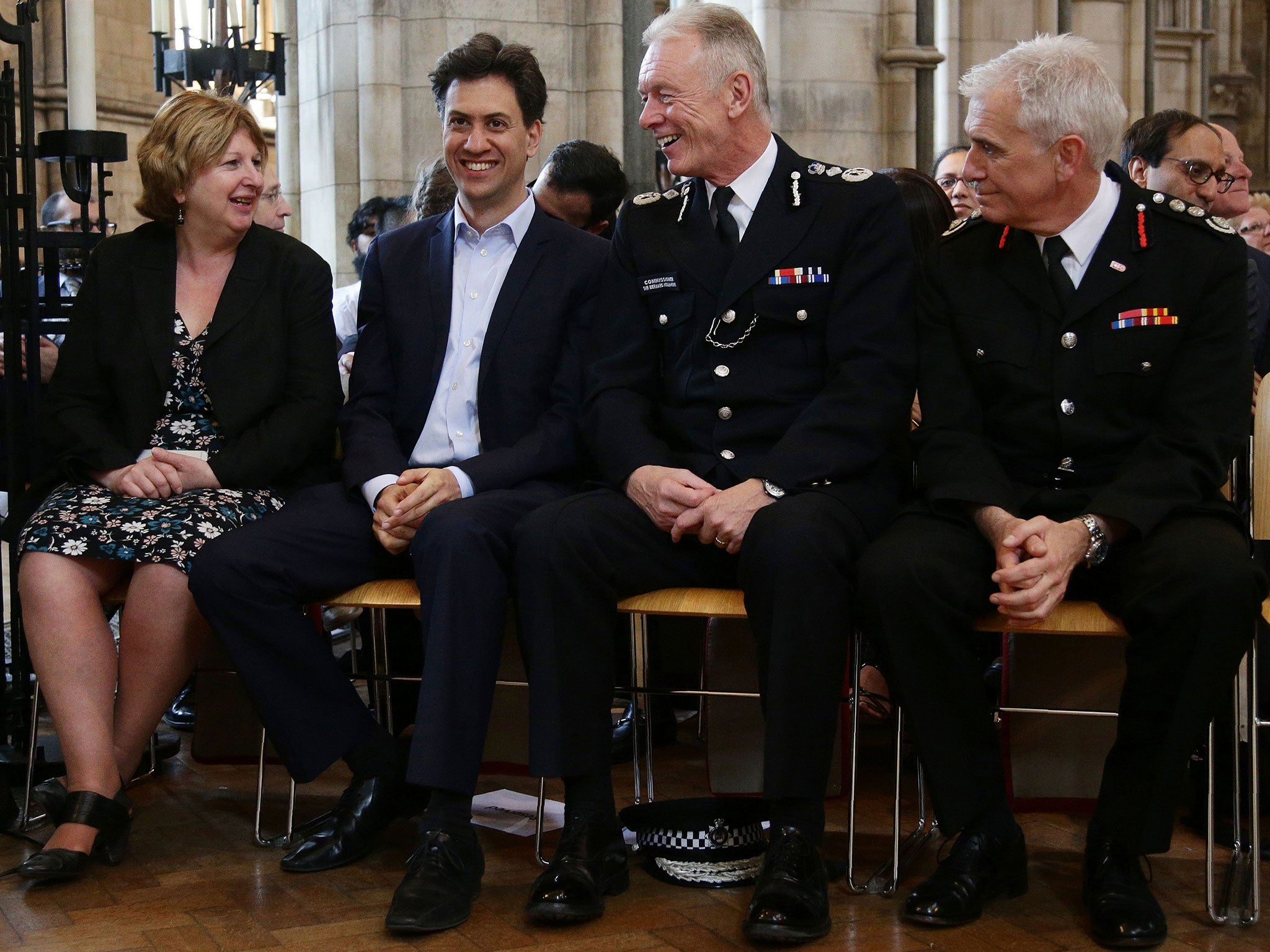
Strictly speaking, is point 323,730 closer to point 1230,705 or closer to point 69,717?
point 69,717

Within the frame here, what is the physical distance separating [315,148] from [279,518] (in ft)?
13.4

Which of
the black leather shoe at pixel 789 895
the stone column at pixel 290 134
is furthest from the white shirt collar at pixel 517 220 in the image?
the stone column at pixel 290 134

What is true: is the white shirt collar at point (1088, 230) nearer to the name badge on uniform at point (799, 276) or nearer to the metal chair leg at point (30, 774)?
the name badge on uniform at point (799, 276)

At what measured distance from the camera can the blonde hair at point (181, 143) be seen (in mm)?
3607

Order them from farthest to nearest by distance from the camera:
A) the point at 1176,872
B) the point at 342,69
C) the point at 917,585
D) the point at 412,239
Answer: the point at 342,69 < the point at 412,239 < the point at 1176,872 < the point at 917,585

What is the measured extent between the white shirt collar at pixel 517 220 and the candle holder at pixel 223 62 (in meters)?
5.05

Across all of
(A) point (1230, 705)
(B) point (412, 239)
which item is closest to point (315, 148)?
(B) point (412, 239)

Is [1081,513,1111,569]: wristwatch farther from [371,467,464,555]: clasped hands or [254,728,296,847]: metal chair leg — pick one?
[254,728,296,847]: metal chair leg

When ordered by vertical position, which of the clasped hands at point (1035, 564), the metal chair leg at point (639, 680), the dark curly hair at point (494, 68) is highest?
the dark curly hair at point (494, 68)

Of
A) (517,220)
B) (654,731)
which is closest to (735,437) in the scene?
(517,220)

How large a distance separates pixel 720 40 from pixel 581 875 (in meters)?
1.81

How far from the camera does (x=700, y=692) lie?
3141mm

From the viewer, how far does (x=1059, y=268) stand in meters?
3.17

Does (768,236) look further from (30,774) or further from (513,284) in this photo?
(30,774)
